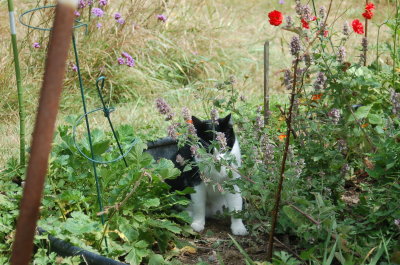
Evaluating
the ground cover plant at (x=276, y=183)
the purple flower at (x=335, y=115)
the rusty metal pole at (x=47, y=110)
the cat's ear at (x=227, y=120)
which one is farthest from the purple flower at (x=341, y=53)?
the rusty metal pole at (x=47, y=110)

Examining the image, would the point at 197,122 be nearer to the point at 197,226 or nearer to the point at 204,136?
the point at 204,136

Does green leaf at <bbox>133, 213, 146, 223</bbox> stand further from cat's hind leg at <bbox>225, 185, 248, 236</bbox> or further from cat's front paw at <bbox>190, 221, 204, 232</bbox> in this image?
cat's hind leg at <bbox>225, 185, 248, 236</bbox>

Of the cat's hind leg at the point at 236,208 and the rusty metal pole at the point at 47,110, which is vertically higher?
the rusty metal pole at the point at 47,110

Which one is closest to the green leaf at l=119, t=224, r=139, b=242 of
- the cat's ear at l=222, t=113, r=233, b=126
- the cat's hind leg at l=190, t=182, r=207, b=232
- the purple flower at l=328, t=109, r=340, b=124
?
the cat's hind leg at l=190, t=182, r=207, b=232

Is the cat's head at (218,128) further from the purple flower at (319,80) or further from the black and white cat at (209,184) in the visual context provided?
the purple flower at (319,80)

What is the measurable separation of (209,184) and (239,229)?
0.26 m

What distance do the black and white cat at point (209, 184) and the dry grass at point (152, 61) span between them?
0.91 m

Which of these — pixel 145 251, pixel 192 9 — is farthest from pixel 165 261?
pixel 192 9

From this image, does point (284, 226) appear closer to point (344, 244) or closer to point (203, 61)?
point (344, 244)

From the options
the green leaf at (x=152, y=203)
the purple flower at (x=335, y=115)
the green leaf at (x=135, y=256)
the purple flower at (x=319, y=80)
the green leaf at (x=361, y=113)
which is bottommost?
the green leaf at (x=135, y=256)

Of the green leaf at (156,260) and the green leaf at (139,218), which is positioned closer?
the green leaf at (156,260)

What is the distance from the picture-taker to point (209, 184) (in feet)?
9.50

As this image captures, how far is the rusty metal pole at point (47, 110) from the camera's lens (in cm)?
64

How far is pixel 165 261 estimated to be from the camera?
254 centimetres
